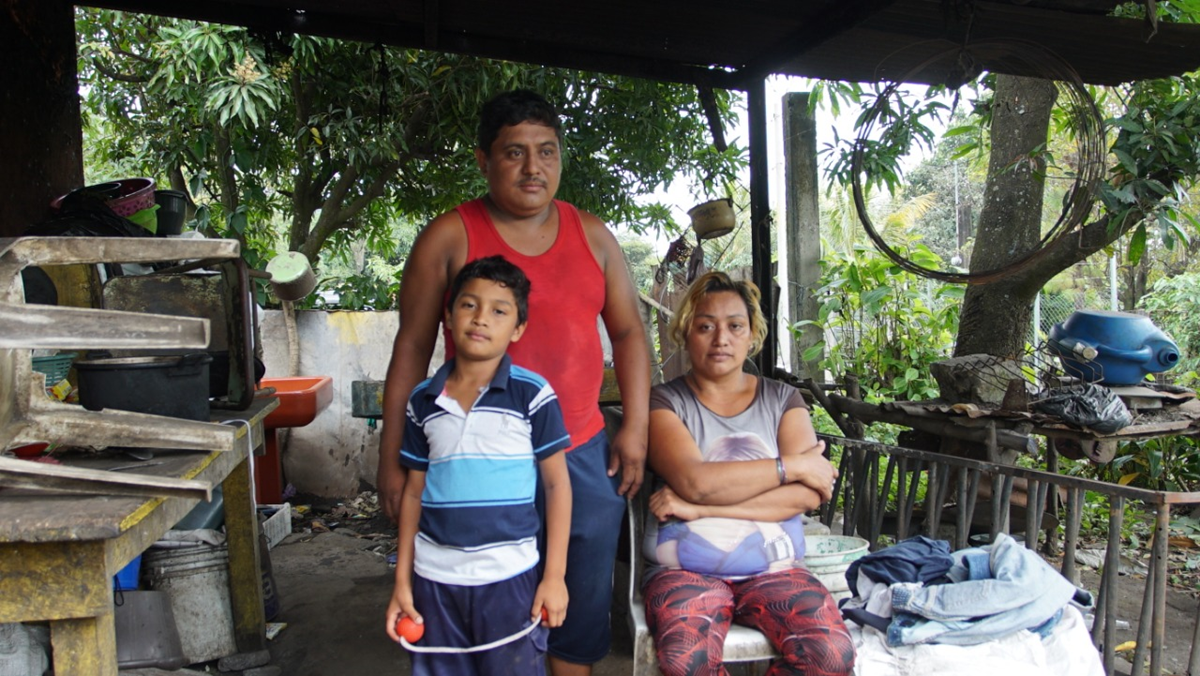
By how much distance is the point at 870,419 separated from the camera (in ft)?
15.5

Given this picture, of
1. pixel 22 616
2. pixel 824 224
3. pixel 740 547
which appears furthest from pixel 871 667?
pixel 824 224

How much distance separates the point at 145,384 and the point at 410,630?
3.35ft

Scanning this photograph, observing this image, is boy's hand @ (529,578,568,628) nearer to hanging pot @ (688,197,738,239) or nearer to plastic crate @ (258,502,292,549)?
hanging pot @ (688,197,738,239)

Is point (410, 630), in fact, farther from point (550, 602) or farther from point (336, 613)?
point (336, 613)

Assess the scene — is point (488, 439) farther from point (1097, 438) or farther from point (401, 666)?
point (1097, 438)

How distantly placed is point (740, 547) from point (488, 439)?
2.70 feet

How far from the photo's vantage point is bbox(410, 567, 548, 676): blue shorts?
1.98m

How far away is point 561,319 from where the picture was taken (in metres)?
2.29

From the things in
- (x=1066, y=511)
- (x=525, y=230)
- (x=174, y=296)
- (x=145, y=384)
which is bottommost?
(x=1066, y=511)

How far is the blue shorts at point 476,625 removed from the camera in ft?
6.49

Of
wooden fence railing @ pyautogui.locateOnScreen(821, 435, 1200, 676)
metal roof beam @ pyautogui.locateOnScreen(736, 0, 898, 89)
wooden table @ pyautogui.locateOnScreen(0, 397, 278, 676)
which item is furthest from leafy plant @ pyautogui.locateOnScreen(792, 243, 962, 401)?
wooden table @ pyautogui.locateOnScreen(0, 397, 278, 676)

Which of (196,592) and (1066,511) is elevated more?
(1066,511)

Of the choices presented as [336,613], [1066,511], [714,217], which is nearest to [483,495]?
[1066,511]

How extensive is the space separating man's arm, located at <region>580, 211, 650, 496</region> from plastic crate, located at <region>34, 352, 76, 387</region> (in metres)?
1.79
